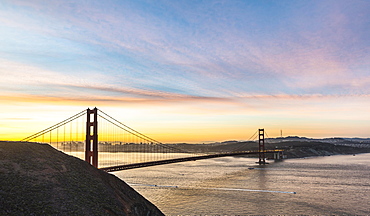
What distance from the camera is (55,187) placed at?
68.8 ft

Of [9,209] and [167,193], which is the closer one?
[9,209]

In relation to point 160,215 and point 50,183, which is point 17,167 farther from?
point 160,215

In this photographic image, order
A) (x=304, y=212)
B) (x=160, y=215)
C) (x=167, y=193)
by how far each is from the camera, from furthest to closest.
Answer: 1. (x=167, y=193)
2. (x=304, y=212)
3. (x=160, y=215)

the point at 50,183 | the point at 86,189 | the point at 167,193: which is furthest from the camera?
the point at 167,193

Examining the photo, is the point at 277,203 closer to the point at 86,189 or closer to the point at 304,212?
the point at 304,212

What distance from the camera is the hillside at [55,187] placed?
18062 millimetres

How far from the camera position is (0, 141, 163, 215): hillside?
59.3ft

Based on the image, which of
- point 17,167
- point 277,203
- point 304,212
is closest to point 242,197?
point 277,203

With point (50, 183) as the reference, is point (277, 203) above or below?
below

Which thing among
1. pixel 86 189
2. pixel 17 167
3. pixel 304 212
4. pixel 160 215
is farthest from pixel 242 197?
pixel 17 167

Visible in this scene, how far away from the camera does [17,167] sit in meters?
22.0

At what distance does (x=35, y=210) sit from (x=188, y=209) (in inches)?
1046

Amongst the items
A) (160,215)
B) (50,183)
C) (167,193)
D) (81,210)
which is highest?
(50,183)

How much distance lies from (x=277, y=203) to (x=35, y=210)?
38.1 m
